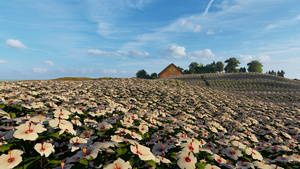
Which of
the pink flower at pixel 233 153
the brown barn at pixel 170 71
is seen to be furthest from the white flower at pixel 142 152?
the brown barn at pixel 170 71

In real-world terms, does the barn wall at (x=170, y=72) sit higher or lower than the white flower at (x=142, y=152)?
higher

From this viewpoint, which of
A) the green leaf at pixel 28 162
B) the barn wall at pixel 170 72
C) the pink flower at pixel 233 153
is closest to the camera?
the green leaf at pixel 28 162

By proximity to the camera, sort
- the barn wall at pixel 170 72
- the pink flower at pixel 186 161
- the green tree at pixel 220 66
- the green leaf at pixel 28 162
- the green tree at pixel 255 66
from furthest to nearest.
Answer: the green tree at pixel 255 66 < the green tree at pixel 220 66 < the barn wall at pixel 170 72 < the pink flower at pixel 186 161 < the green leaf at pixel 28 162

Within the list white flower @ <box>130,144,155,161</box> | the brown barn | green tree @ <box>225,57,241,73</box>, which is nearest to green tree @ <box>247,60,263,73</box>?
green tree @ <box>225,57,241,73</box>

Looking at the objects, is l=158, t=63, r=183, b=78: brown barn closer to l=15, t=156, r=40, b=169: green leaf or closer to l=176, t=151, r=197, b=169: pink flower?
l=176, t=151, r=197, b=169: pink flower

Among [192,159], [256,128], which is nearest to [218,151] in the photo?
[192,159]

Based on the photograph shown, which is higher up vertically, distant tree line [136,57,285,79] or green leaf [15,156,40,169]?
distant tree line [136,57,285,79]

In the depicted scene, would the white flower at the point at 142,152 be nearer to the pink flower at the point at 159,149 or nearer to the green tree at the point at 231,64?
the pink flower at the point at 159,149

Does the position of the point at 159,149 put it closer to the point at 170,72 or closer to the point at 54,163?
the point at 54,163

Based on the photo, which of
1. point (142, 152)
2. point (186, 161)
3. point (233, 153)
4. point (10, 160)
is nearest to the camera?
point (10, 160)

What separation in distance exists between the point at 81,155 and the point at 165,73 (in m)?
76.9

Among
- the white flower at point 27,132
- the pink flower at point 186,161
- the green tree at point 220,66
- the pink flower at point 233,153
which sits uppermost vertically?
the green tree at point 220,66

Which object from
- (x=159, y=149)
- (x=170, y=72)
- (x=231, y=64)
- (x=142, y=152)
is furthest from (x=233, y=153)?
(x=231, y=64)

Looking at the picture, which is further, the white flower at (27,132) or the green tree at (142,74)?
the green tree at (142,74)
